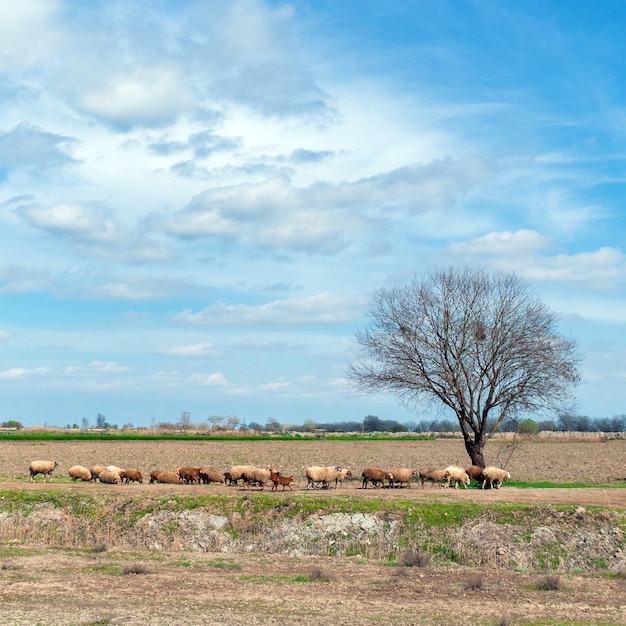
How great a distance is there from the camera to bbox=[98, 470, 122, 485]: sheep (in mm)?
34031

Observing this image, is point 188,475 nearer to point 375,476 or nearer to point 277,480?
point 277,480

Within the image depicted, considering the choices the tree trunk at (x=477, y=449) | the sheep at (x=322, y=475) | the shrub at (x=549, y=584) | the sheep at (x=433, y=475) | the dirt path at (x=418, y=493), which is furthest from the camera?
the tree trunk at (x=477, y=449)

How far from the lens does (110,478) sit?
3406cm

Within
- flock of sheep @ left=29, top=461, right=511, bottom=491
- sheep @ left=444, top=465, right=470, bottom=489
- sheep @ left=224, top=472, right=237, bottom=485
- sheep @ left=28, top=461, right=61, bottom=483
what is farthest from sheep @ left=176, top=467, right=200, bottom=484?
sheep @ left=444, top=465, right=470, bottom=489

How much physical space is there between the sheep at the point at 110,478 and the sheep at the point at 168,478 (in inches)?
73.9

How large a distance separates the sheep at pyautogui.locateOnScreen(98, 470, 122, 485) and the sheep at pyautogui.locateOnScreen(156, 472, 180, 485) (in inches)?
73.9

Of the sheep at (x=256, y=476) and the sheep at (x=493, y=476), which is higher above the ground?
the sheep at (x=256, y=476)

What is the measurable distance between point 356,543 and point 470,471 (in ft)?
45.4

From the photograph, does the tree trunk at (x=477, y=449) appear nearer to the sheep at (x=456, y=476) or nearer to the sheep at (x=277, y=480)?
the sheep at (x=456, y=476)

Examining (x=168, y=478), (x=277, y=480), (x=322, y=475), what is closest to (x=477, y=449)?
(x=322, y=475)

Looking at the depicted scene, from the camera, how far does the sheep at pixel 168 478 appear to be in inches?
1342

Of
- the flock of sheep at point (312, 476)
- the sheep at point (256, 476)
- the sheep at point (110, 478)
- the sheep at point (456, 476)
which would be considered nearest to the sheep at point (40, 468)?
the flock of sheep at point (312, 476)

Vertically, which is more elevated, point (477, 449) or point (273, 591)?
point (477, 449)

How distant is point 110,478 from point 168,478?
9.10ft
